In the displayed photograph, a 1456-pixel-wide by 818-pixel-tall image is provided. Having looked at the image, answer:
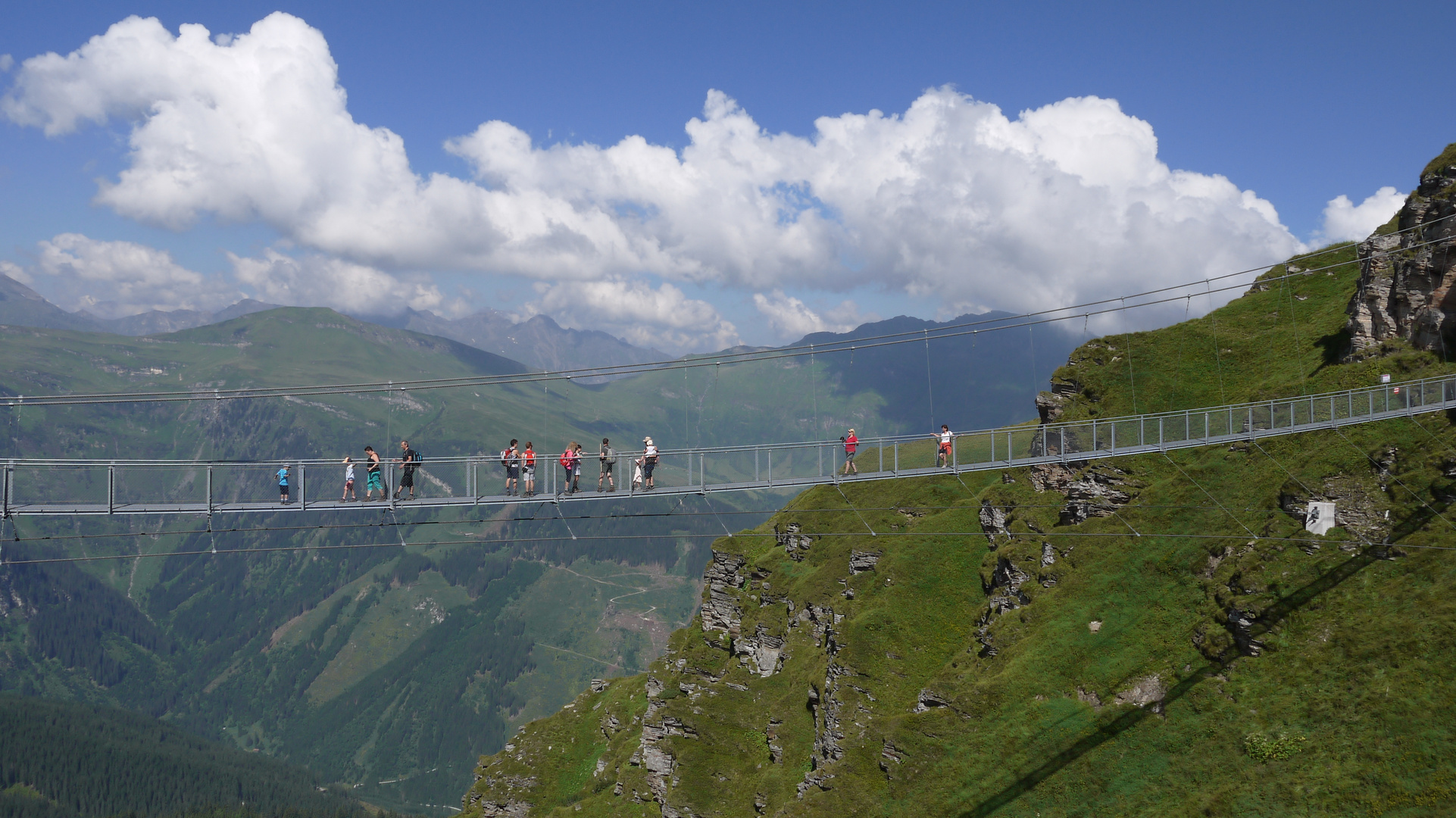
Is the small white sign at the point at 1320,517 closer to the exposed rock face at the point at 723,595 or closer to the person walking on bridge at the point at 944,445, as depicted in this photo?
the person walking on bridge at the point at 944,445

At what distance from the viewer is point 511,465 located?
1380 inches

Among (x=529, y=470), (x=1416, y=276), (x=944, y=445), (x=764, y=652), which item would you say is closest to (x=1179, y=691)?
(x=944, y=445)

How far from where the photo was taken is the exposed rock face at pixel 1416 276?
52.4 metres

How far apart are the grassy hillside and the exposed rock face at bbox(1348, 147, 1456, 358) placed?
2.33m

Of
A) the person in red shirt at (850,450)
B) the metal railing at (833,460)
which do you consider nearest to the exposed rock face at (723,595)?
the metal railing at (833,460)

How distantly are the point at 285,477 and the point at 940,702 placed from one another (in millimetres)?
41444

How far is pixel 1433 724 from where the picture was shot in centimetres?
3384

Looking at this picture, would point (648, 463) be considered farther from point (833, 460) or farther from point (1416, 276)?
point (1416, 276)

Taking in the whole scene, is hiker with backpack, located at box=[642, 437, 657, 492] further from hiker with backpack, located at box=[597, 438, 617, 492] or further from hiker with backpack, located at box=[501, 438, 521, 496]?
hiker with backpack, located at box=[501, 438, 521, 496]

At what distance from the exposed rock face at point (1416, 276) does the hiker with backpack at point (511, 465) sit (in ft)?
174

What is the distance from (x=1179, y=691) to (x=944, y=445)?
20.2m

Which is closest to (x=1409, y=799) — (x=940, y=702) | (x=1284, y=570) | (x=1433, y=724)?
(x=1433, y=724)

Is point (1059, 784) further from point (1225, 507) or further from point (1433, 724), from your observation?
point (1225, 507)

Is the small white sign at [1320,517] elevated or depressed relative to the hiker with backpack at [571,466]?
depressed
